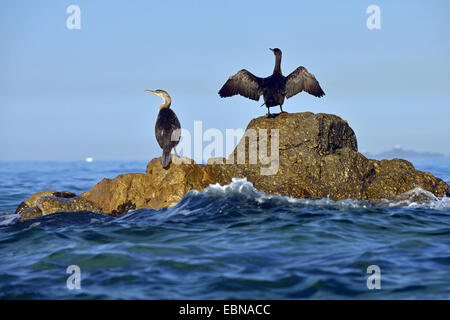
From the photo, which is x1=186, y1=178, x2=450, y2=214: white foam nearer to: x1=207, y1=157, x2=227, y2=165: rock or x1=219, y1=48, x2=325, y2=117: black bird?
x1=207, y1=157, x2=227, y2=165: rock

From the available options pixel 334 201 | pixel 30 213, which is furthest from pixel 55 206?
pixel 334 201

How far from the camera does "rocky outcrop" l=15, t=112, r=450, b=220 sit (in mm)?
11578

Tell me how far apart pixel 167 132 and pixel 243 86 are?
2.46 m

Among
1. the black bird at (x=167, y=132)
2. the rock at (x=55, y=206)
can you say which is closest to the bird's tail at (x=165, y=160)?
A: the black bird at (x=167, y=132)

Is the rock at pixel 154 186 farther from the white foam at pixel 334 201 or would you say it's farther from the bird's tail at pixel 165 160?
the white foam at pixel 334 201

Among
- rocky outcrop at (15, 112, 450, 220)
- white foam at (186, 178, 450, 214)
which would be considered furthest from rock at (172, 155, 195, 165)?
white foam at (186, 178, 450, 214)

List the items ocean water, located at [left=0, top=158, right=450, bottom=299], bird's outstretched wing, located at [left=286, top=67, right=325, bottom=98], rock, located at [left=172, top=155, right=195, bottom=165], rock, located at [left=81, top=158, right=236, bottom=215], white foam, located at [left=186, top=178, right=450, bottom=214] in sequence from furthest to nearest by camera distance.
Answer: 1. bird's outstretched wing, located at [left=286, top=67, right=325, bottom=98]
2. rock, located at [left=172, top=155, right=195, bottom=165]
3. rock, located at [left=81, top=158, right=236, bottom=215]
4. white foam, located at [left=186, top=178, right=450, bottom=214]
5. ocean water, located at [left=0, top=158, right=450, bottom=299]

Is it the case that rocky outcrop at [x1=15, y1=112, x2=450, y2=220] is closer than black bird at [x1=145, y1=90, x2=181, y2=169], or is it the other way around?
rocky outcrop at [x1=15, y1=112, x2=450, y2=220]

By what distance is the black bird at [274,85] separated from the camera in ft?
41.9

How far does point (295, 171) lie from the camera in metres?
11.6

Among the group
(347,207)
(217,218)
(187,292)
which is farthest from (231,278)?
(347,207)

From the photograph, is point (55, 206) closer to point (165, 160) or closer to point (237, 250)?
point (165, 160)

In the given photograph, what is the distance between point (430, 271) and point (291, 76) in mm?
7219
